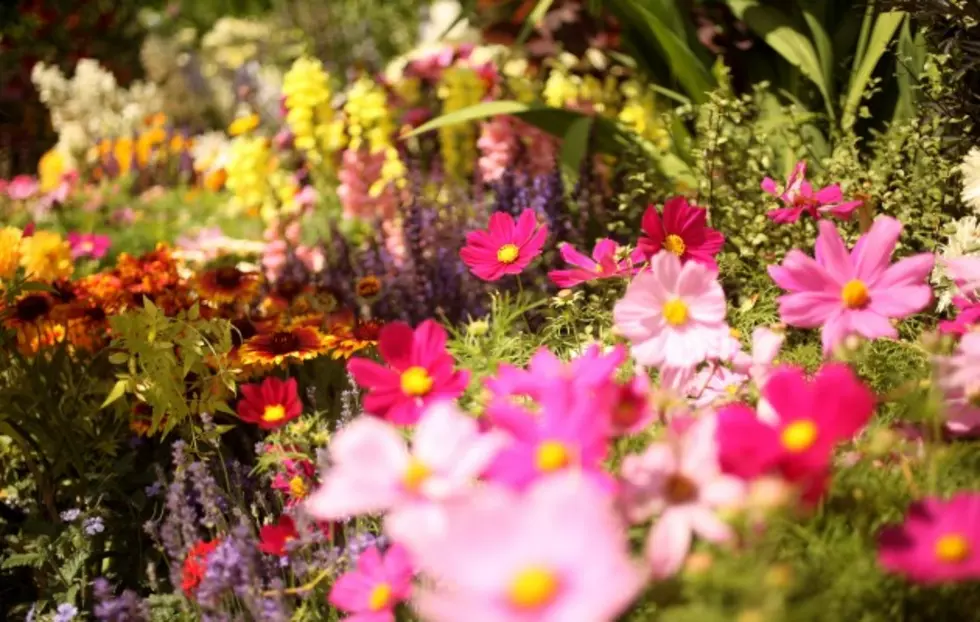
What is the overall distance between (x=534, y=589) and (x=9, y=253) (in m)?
1.84

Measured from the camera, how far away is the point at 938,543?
2.79ft

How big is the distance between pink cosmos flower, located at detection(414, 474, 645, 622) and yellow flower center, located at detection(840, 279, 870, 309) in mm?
568

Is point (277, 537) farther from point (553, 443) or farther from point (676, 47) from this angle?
point (676, 47)

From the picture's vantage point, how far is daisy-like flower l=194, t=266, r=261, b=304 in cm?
227

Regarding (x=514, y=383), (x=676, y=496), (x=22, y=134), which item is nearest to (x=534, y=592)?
(x=676, y=496)

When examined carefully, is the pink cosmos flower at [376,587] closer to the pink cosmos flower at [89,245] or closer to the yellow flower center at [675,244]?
the yellow flower center at [675,244]

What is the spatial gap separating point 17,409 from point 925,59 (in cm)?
207

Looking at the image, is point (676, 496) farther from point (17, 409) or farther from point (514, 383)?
point (17, 409)

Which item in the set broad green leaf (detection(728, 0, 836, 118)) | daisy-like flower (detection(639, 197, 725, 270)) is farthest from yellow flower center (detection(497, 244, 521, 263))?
broad green leaf (detection(728, 0, 836, 118))

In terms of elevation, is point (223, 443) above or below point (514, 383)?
above

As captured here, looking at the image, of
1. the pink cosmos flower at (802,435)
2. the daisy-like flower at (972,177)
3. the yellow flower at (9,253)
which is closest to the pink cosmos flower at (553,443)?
the pink cosmos flower at (802,435)

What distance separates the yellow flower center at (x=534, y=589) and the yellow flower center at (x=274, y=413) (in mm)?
760

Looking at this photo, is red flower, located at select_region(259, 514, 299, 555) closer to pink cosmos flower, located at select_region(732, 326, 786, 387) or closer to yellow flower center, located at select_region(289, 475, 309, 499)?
yellow flower center, located at select_region(289, 475, 309, 499)

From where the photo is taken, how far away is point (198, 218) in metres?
5.01
